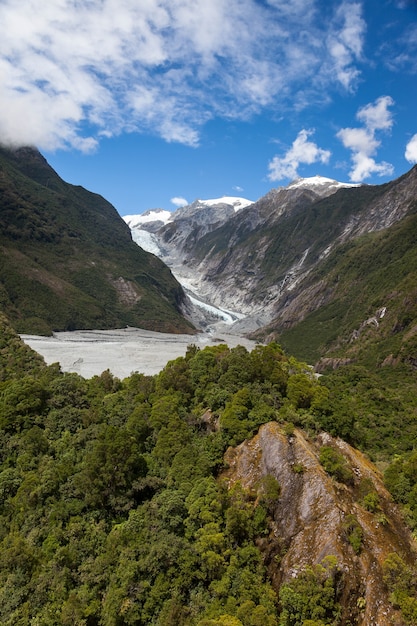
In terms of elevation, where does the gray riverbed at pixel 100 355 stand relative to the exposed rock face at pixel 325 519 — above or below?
below

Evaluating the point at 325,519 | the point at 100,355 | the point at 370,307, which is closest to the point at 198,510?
the point at 325,519

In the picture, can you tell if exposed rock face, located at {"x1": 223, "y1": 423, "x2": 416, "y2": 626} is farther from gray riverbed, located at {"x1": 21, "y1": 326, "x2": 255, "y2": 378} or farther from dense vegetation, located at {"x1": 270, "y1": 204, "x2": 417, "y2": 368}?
dense vegetation, located at {"x1": 270, "y1": 204, "x2": 417, "y2": 368}

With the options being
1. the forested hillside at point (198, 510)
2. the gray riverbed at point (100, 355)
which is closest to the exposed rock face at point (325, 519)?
the forested hillside at point (198, 510)

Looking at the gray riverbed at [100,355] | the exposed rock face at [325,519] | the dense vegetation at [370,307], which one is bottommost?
the gray riverbed at [100,355]

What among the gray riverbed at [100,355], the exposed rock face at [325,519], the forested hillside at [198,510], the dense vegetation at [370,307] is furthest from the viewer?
the dense vegetation at [370,307]

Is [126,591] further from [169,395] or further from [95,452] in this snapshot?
[169,395]

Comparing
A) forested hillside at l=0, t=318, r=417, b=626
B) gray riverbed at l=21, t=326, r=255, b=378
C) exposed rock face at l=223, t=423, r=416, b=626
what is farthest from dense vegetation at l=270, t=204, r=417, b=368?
exposed rock face at l=223, t=423, r=416, b=626

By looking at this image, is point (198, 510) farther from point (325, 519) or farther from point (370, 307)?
point (370, 307)

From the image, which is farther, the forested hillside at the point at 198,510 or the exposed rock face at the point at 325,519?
the forested hillside at the point at 198,510

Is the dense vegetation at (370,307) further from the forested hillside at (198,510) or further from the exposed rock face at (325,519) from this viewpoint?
the exposed rock face at (325,519)
